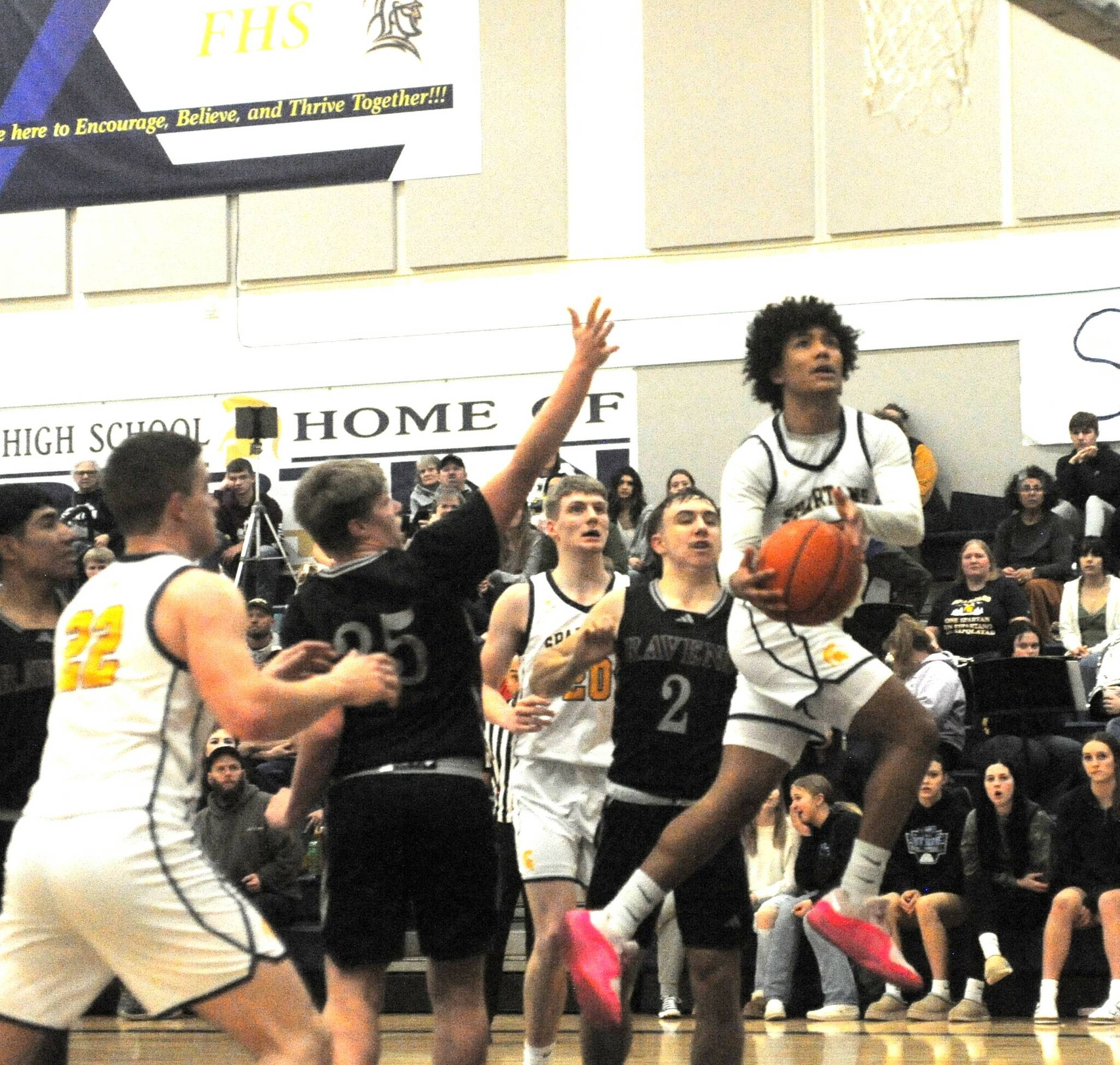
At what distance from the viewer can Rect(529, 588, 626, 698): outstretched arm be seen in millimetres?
5770

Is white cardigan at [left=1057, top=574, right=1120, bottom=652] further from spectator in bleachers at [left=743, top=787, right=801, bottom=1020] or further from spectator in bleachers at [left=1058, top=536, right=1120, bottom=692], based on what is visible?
spectator in bleachers at [left=743, top=787, right=801, bottom=1020]

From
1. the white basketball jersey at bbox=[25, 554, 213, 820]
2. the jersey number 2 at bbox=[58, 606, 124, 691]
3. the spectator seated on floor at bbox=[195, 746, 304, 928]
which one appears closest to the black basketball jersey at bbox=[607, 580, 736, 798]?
the white basketball jersey at bbox=[25, 554, 213, 820]

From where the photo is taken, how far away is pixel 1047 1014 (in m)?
9.66

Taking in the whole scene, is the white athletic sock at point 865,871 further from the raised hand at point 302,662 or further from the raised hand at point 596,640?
the raised hand at point 302,662

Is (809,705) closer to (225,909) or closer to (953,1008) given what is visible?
(225,909)

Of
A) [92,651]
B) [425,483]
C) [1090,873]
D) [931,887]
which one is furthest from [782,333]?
[425,483]

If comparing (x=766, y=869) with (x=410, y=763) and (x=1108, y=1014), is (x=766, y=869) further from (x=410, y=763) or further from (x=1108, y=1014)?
(x=410, y=763)

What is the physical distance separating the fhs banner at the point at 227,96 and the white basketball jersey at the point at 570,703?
1128cm

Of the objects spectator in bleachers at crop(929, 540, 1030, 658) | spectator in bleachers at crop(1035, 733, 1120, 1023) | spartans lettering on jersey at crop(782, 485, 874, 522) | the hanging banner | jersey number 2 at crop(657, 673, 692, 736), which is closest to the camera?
spartans lettering on jersey at crop(782, 485, 874, 522)

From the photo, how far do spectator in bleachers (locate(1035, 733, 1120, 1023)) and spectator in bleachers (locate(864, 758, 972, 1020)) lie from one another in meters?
0.53

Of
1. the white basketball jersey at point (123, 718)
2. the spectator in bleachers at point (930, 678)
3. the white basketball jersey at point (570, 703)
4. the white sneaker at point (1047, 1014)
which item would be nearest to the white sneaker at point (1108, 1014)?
the white sneaker at point (1047, 1014)

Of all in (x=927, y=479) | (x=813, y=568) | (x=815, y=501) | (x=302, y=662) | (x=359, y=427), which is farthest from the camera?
(x=359, y=427)

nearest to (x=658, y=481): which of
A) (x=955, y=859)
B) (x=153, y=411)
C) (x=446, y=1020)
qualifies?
(x=153, y=411)

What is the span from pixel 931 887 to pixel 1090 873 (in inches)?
35.6
